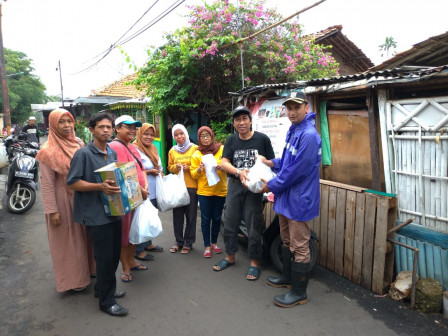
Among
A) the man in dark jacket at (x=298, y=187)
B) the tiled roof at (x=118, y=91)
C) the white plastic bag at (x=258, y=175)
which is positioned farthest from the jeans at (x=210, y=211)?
the tiled roof at (x=118, y=91)

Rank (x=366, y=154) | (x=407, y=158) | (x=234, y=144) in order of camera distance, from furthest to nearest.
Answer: (x=366, y=154)
(x=234, y=144)
(x=407, y=158)

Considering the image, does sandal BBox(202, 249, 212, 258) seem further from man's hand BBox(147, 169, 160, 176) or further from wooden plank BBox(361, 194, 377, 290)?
wooden plank BBox(361, 194, 377, 290)

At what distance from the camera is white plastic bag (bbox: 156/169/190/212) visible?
3.96m

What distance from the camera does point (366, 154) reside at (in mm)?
3859

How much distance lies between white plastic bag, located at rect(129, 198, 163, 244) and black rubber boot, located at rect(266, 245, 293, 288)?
1.35 meters

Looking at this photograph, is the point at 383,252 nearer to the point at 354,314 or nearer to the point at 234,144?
the point at 354,314

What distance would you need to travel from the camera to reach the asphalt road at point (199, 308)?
2.66m

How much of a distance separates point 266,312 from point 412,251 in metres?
1.66

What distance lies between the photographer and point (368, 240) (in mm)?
3254

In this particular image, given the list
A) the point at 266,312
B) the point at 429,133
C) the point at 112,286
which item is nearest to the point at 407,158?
the point at 429,133

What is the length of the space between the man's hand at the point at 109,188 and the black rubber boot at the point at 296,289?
1.79m

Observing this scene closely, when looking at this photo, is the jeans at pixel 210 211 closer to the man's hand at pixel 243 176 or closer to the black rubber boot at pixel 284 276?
the man's hand at pixel 243 176

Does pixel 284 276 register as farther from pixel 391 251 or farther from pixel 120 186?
pixel 120 186

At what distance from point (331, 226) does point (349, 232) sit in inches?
10.4
